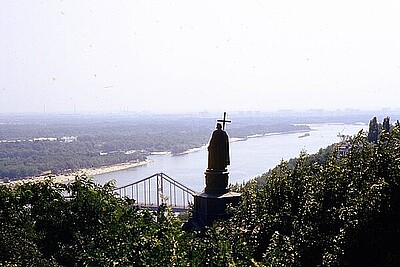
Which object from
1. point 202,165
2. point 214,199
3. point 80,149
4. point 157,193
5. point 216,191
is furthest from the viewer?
point 80,149

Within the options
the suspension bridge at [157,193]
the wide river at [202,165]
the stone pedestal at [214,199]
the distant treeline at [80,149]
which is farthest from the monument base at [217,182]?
the distant treeline at [80,149]

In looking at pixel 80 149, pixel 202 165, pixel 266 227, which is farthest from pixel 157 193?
pixel 80 149

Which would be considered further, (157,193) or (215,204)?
(157,193)

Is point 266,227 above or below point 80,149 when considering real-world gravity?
above

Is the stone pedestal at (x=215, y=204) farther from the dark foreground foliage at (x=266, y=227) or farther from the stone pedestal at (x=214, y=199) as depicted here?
the dark foreground foliage at (x=266, y=227)

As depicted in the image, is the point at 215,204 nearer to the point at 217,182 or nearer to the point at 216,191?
the point at 216,191

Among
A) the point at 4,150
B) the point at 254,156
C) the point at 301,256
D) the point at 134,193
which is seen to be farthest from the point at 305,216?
the point at 4,150

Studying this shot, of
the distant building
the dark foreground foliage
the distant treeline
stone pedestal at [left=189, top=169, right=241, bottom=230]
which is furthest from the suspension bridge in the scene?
the distant building

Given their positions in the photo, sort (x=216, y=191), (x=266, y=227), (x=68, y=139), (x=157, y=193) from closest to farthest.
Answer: (x=266, y=227), (x=216, y=191), (x=157, y=193), (x=68, y=139)
